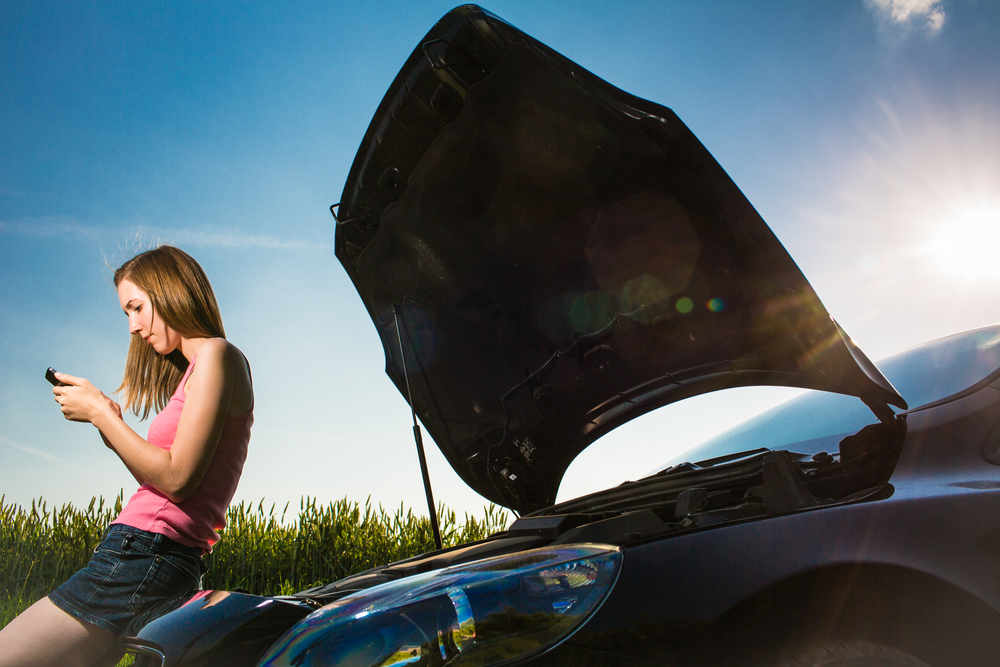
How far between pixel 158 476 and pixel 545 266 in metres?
1.38

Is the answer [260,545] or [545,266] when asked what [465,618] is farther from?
[260,545]

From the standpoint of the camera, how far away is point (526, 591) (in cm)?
106

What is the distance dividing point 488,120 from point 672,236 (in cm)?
67

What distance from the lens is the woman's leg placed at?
1.20m

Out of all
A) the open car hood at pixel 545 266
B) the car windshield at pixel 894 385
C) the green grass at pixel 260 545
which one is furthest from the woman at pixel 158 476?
the green grass at pixel 260 545

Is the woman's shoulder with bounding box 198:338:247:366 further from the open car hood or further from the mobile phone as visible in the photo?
the open car hood

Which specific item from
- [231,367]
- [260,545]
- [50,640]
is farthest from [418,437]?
[260,545]

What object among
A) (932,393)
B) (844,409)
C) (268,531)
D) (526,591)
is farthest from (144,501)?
(268,531)

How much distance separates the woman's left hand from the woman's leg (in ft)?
1.44

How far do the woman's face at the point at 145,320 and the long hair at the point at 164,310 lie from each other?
1 centimetres

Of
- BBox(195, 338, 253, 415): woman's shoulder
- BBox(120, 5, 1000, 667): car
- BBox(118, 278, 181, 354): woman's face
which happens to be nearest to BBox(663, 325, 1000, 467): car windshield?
BBox(120, 5, 1000, 667): car

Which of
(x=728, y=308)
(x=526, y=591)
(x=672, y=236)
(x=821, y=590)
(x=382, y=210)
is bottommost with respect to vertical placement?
(x=821, y=590)

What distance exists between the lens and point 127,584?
131 cm

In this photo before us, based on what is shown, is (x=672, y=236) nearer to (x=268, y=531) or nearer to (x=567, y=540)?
(x=567, y=540)
